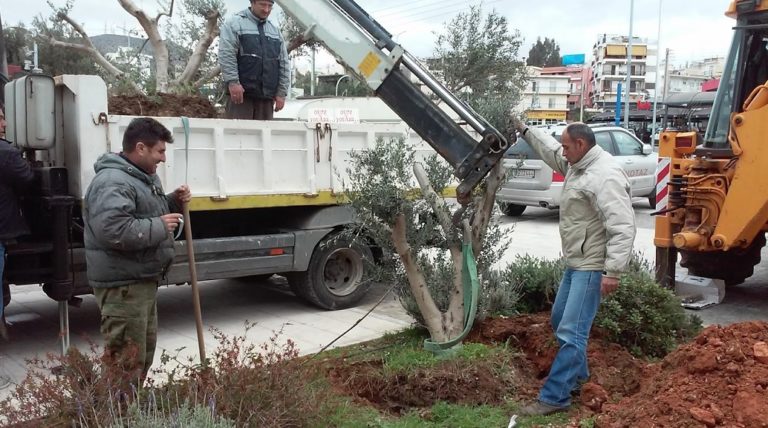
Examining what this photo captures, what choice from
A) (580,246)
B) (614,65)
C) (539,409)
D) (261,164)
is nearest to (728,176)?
(580,246)

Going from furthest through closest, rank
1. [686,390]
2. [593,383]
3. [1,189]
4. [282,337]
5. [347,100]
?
1. [347,100]
2. [282,337]
3. [1,189]
4. [593,383]
5. [686,390]

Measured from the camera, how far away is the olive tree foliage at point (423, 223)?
485 centimetres

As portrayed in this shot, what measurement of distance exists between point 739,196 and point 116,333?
18.9 feet

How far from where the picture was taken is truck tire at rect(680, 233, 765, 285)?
23.8 ft

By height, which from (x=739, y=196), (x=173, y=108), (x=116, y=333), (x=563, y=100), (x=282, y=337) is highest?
(x=563, y=100)

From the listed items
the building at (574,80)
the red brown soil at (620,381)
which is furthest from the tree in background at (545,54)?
the red brown soil at (620,381)

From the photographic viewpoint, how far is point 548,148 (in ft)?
15.6

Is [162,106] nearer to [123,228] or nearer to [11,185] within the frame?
[11,185]

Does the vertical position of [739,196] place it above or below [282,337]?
above

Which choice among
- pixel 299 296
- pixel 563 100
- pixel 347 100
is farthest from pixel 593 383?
pixel 563 100

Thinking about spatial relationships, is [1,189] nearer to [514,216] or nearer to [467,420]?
[467,420]

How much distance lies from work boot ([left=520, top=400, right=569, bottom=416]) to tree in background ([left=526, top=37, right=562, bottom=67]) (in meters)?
116

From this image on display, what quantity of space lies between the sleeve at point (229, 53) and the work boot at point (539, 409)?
4.20 metres

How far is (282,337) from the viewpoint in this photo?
6.10 meters
